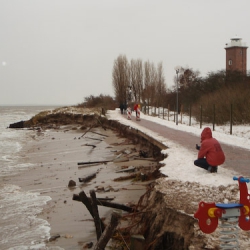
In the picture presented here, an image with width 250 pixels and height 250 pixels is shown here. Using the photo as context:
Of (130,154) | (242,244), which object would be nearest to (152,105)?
(130,154)

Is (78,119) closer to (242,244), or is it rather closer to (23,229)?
(23,229)

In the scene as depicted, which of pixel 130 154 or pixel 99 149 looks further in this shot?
pixel 99 149

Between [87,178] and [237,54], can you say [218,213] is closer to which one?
[87,178]

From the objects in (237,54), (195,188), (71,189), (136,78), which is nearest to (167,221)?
(195,188)

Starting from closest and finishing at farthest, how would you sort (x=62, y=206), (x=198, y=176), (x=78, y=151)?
(x=198, y=176) < (x=62, y=206) < (x=78, y=151)

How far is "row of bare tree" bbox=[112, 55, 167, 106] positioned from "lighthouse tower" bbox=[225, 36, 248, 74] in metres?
13.5

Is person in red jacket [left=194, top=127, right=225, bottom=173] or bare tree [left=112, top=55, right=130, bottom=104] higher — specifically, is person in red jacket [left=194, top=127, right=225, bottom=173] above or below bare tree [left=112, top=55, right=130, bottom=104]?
below

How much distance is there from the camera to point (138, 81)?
198 feet

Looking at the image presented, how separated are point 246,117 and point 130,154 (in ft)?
37.5

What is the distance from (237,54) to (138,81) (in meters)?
18.7

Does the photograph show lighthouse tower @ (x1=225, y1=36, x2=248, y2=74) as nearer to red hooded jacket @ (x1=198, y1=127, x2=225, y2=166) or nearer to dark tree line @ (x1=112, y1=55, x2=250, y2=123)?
dark tree line @ (x1=112, y1=55, x2=250, y2=123)

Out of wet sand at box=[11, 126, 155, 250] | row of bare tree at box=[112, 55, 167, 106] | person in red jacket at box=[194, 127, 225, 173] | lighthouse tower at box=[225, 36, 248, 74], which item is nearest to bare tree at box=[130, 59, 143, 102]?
row of bare tree at box=[112, 55, 167, 106]

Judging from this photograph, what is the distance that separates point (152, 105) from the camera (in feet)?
188

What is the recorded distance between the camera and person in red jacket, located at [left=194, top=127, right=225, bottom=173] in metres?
8.96
